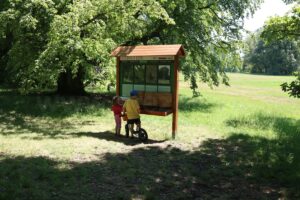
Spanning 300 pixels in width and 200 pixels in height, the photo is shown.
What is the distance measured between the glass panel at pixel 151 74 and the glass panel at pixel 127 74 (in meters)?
0.67

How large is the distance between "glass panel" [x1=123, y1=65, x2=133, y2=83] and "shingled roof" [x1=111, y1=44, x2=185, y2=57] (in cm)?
57

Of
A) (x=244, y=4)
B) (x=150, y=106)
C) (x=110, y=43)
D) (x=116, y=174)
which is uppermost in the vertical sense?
(x=244, y=4)

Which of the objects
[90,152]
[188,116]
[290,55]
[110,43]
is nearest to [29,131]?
[90,152]

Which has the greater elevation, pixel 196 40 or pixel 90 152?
pixel 196 40

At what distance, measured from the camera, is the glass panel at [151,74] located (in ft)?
38.9

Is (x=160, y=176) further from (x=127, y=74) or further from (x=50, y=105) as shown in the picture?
(x=50, y=105)

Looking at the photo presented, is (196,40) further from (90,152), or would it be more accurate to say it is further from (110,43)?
(90,152)

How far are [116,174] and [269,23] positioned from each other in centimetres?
639

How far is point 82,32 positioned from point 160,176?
8.86 metres

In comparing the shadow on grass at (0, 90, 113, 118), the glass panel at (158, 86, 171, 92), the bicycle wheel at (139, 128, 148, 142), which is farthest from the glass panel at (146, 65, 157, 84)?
the shadow on grass at (0, 90, 113, 118)

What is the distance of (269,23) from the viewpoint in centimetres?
1076

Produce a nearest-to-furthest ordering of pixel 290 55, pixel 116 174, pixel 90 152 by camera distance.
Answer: pixel 116 174 < pixel 90 152 < pixel 290 55

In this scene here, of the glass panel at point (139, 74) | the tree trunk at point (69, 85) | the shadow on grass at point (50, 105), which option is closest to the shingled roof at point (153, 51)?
the glass panel at point (139, 74)

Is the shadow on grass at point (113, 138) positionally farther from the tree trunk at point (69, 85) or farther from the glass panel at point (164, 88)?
the tree trunk at point (69, 85)
